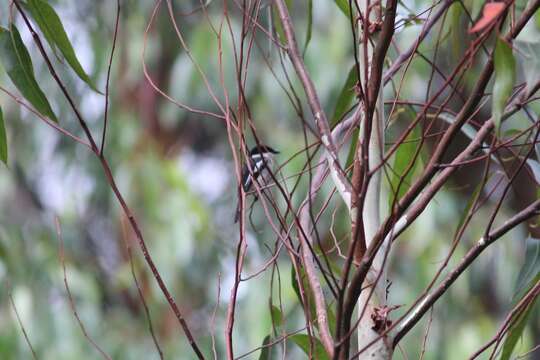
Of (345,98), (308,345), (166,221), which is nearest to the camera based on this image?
(308,345)

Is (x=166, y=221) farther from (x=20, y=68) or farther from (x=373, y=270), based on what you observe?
(x=373, y=270)

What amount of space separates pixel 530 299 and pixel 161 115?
14.4 feet

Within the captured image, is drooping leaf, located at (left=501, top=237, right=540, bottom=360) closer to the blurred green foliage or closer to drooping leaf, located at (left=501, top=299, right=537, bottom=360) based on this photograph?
drooping leaf, located at (left=501, top=299, right=537, bottom=360)

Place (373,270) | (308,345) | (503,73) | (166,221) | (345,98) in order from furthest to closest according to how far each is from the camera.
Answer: (166,221), (345,98), (308,345), (373,270), (503,73)

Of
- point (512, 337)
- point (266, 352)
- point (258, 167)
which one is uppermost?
point (258, 167)

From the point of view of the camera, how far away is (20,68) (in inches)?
53.9

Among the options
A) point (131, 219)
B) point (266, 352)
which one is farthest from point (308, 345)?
point (131, 219)

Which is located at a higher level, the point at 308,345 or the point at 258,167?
the point at 258,167

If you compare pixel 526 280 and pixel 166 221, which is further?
pixel 166 221

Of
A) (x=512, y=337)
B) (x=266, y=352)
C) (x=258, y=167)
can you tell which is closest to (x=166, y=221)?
(x=258, y=167)

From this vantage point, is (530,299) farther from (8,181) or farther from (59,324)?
(8,181)

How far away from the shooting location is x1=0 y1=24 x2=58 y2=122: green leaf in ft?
4.42

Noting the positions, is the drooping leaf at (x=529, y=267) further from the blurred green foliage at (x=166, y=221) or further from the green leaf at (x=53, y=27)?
the blurred green foliage at (x=166, y=221)

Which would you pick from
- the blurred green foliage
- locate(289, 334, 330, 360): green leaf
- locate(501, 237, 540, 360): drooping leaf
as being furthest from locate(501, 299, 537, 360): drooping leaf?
the blurred green foliage
